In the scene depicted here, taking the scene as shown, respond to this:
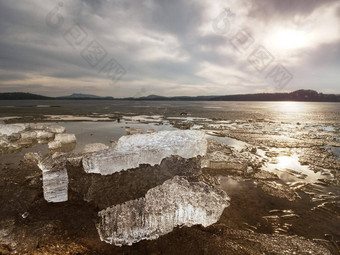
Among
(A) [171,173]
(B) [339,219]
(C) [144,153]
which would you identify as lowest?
(B) [339,219]

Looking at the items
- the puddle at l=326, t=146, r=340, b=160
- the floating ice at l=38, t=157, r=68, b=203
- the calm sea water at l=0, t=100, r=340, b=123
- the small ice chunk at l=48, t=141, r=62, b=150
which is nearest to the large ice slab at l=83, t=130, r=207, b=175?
the floating ice at l=38, t=157, r=68, b=203

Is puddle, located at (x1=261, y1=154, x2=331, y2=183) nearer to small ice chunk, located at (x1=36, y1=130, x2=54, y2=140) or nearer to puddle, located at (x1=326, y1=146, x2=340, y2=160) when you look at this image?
puddle, located at (x1=326, y1=146, x2=340, y2=160)

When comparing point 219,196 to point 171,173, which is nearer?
point 219,196

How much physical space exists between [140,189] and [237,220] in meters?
2.49

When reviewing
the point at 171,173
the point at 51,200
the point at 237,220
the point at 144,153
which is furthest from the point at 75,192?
the point at 237,220

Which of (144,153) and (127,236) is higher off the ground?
(144,153)

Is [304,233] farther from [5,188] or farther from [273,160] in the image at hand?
[5,188]

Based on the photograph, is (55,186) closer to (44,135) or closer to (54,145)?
(54,145)

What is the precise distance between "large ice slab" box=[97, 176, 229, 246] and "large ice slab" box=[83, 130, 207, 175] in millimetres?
2122

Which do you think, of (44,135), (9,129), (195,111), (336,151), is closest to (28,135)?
(44,135)

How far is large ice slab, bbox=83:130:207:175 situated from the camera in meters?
5.58

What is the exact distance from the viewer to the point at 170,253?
10.0 feet

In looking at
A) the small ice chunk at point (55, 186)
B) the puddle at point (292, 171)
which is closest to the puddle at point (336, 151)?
the puddle at point (292, 171)

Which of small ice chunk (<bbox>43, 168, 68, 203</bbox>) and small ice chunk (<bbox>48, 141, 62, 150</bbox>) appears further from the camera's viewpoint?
small ice chunk (<bbox>48, 141, 62, 150</bbox>)
